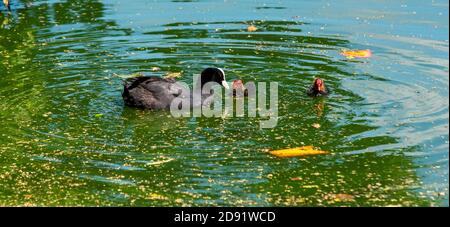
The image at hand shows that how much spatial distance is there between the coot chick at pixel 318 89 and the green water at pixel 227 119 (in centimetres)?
15

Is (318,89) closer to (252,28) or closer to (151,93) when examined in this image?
(151,93)

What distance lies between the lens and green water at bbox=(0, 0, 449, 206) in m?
8.69

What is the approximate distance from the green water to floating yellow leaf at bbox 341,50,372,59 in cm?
17

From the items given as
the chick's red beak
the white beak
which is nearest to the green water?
the chick's red beak

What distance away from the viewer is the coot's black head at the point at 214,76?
39.3ft

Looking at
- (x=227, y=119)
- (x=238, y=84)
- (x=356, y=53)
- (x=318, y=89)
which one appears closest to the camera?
(x=227, y=119)

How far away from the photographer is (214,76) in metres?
12.0

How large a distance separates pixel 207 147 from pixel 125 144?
0.94 m

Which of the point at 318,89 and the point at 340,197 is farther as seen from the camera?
the point at 318,89

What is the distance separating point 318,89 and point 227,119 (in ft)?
4.24

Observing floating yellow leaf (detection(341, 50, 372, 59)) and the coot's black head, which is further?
floating yellow leaf (detection(341, 50, 372, 59))

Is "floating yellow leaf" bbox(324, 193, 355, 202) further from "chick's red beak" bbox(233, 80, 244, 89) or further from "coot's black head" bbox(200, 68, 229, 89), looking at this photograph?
"coot's black head" bbox(200, 68, 229, 89)

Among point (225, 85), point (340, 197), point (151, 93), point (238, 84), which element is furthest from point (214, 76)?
point (340, 197)

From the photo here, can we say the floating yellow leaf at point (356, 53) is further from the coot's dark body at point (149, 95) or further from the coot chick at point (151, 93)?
the coot's dark body at point (149, 95)
